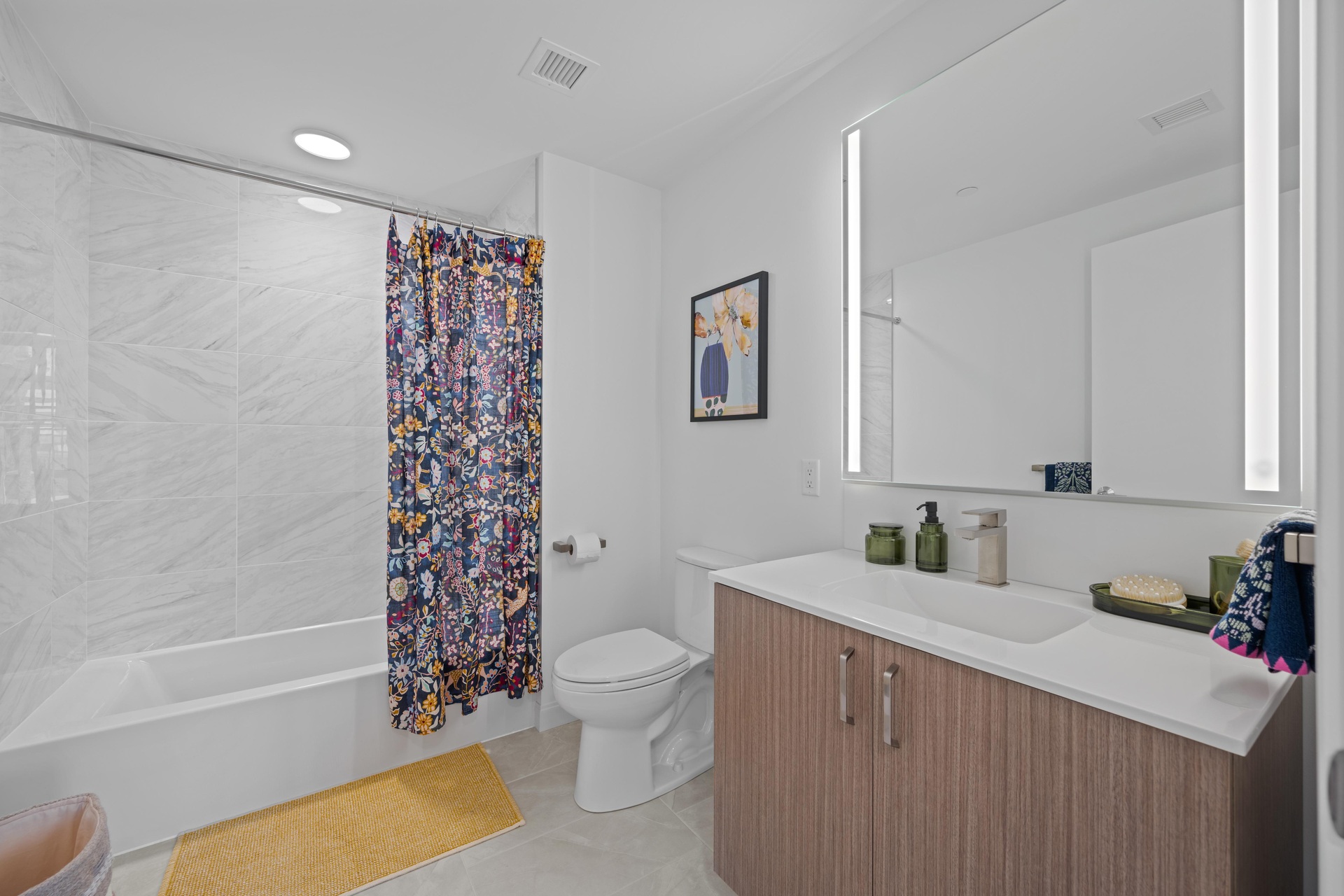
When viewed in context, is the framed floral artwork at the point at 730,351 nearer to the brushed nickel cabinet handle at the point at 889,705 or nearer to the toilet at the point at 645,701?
the toilet at the point at 645,701

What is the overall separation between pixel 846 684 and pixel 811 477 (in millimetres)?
875

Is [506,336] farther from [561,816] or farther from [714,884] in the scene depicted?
[714,884]

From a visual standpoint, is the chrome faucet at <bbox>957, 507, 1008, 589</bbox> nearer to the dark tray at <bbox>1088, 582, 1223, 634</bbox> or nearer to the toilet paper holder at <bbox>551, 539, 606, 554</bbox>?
the dark tray at <bbox>1088, 582, 1223, 634</bbox>

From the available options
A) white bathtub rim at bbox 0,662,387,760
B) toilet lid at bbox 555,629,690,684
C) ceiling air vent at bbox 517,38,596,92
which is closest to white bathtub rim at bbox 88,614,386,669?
white bathtub rim at bbox 0,662,387,760

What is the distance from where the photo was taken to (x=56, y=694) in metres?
1.88

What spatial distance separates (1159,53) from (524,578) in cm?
234

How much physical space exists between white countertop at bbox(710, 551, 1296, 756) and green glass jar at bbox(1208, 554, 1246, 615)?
0.08 m

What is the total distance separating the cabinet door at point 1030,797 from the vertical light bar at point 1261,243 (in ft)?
2.10

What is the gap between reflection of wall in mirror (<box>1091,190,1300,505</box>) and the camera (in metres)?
1.00

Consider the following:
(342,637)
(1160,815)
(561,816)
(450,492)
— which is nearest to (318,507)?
(342,637)

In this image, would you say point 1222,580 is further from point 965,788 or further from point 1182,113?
point 1182,113

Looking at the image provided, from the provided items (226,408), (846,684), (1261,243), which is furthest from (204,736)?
(1261,243)

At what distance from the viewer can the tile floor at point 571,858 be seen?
1.52 metres

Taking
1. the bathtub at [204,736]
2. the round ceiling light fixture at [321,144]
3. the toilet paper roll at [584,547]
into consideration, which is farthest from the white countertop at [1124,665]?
the round ceiling light fixture at [321,144]
